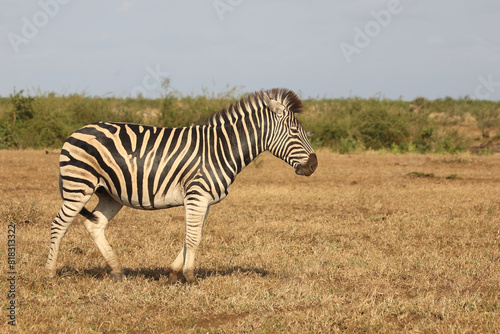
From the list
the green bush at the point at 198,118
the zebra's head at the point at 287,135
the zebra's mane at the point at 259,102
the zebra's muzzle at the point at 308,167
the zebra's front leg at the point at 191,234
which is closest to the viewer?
the zebra's front leg at the point at 191,234

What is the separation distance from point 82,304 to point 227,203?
6.10 metres

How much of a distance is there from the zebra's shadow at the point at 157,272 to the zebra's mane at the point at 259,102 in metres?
1.83

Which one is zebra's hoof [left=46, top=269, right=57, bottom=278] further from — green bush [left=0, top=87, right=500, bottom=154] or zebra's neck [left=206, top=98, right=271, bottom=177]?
green bush [left=0, top=87, right=500, bottom=154]

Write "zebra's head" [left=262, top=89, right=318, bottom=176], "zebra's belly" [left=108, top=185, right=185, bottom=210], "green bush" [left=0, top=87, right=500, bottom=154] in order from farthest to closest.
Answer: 1. "green bush" [left=0, top=87, right=500, bottom=154]
2. "zebra's head" [left=262, top=89, right=318, bottom=176]
3. "zebra's belly" [left=108, top=185, right=185, bottom=210]

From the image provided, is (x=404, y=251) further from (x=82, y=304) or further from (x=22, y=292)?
(x=22, y=292)

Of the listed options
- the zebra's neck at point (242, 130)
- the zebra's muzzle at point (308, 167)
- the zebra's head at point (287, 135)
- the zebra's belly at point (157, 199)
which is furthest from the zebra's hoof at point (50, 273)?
the zebra's muzzle at point (308, 167)

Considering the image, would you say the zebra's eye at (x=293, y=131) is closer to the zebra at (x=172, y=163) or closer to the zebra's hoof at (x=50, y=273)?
the zebra at (x=172, y=163)

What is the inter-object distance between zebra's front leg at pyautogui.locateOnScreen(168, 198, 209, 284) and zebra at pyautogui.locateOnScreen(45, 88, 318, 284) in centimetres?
1

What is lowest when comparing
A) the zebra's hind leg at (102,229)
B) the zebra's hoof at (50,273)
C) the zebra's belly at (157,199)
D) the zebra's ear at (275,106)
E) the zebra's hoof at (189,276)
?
→ the zebra's hoof at (50,273)

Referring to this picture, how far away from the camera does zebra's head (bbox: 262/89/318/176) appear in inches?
236

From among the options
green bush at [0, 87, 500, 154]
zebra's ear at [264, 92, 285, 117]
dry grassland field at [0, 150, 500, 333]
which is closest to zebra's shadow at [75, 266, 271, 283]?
dry grassland field at [0, 150, 500, 333]

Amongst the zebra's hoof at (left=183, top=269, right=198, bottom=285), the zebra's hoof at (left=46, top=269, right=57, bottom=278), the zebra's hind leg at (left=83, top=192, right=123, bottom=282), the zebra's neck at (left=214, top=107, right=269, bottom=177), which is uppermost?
the zebra's neck at (left=214, top=107, right=269, bottom=177)

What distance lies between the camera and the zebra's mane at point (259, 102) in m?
6.21

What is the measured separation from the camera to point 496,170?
54.9 ft
